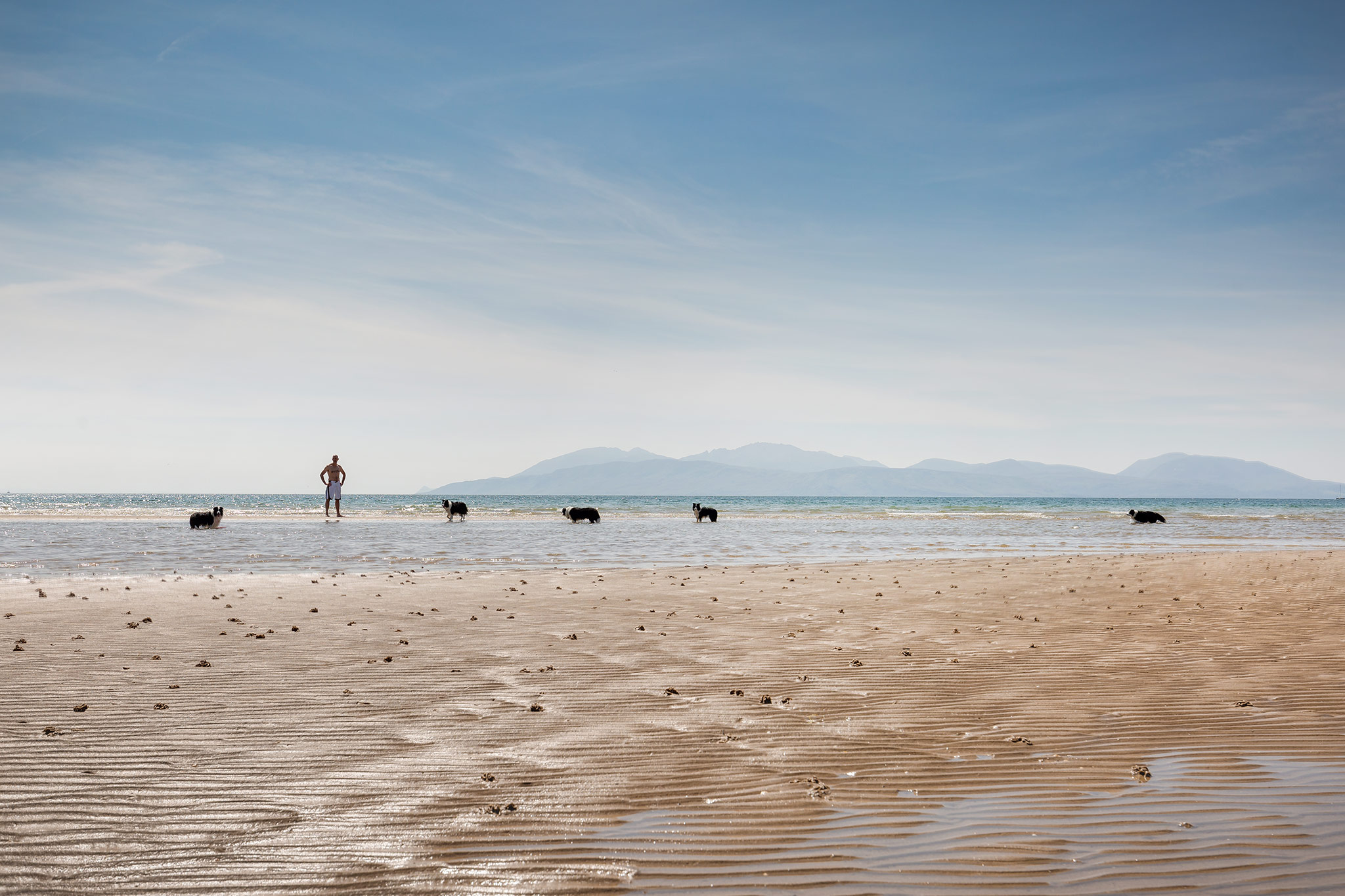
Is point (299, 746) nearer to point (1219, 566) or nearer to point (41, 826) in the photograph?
point (41, 826)

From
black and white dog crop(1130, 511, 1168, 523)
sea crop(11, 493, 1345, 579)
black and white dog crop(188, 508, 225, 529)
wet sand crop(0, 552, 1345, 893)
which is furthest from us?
black and white dog crop(1130, 511, 1168, 523)

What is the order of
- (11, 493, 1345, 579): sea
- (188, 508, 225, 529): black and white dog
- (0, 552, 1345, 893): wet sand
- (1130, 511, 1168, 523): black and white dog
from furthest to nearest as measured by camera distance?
(1130, 511, 1168, 523): black and white dog → (188, 508, 225, 529): black and white dog → (11, 493, 1345, 579): sea → (0, 552, 1345, 893): wet sand

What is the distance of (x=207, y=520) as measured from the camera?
30.7 metres

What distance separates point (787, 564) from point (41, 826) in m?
15.4

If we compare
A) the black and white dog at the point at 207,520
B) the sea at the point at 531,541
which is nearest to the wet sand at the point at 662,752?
the sea at the point at 531,541

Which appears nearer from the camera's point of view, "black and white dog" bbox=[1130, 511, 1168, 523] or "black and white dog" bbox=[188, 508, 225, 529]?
"black and white dog" bbox=[188, 508, 225, 529]

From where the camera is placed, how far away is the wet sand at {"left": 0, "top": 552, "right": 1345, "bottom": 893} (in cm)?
377

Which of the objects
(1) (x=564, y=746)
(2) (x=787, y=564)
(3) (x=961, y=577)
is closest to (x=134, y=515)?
(2) (x=787, y=564)

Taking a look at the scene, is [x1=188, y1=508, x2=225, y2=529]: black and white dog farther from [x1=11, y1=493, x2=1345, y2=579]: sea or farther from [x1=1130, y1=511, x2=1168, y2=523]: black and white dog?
[x1=1130, y1=511, x2=1168, y2=523]: black and white dog

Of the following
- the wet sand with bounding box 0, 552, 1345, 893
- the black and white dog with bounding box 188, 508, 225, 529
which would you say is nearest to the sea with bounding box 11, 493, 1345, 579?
the black and white dog with bounding box 188, 508, 225, 529

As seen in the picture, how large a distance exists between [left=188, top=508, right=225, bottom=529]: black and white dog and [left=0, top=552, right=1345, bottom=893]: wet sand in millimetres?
21600

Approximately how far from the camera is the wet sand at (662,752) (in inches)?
149

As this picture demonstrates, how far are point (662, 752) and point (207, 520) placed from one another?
1219 inches

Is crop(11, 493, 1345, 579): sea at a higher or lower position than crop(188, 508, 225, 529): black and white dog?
lower
